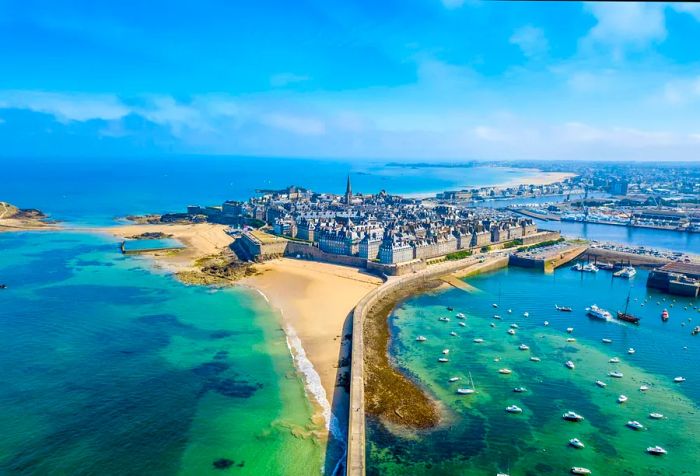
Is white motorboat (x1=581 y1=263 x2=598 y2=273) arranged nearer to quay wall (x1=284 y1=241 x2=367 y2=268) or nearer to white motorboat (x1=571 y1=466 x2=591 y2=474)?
quay wall (x1=284 y1=241 x2=367 y2=268)

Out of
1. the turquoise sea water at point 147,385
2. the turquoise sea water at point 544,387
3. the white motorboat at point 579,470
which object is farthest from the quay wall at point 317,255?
the white motorboat at point 579,470

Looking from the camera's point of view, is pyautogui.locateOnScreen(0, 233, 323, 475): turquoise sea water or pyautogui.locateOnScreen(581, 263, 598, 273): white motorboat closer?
pyautogui.locateOnScreen(0, 233, 323, 475): turquoise sea water

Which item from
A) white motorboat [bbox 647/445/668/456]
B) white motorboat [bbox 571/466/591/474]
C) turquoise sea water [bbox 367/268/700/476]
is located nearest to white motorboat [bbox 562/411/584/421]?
turquoise sea water [bbox 367/268/700/476]

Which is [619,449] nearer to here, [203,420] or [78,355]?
[203,420]

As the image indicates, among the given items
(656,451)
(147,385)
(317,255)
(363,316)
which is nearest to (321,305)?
(363,316)

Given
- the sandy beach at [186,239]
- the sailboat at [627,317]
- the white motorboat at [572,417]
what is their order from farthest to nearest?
the sandy beach at [186,239] → the sailboat at [627,317] → the white motorboat at [572,417]

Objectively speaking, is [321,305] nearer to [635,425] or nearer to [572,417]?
[572,417]

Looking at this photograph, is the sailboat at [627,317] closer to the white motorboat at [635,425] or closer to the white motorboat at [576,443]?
the white motorboat at [635,425]
